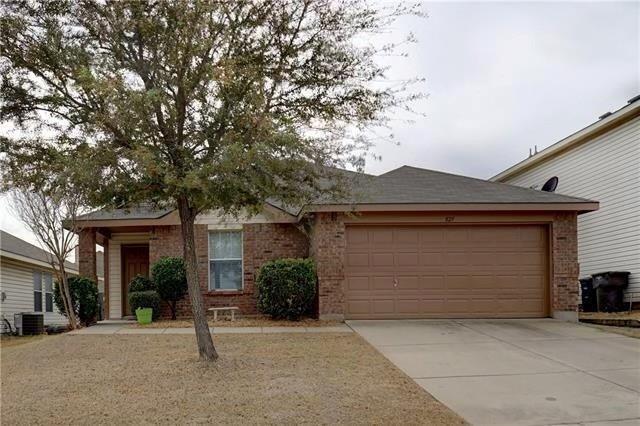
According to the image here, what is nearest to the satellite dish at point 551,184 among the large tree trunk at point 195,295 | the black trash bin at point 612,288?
the black trash bin at point 612,288

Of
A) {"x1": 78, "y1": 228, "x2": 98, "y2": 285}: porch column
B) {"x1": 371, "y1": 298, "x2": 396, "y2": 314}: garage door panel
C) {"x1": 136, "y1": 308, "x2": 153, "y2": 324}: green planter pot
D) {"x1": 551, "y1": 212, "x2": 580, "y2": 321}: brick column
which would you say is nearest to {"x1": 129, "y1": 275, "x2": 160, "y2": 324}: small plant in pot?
{"x1": 136, "y1": 308, "x2": 153, "y2": 324}: green planter pot

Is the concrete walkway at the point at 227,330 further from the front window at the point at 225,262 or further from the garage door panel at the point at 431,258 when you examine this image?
the front window at the point at 225,262

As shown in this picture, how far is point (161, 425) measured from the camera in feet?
18.5

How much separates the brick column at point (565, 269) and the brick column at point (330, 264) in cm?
478

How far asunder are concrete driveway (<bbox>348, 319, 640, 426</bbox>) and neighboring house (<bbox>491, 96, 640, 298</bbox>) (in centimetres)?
391

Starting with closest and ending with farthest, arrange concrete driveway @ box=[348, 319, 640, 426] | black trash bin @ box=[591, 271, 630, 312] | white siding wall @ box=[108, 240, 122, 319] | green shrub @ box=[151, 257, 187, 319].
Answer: concrete driveway @ box=[348, 319, 640, 426]
green shrub @ box=[151, 257, 187, 319]
black trash bin @ box=[591, 271, 630, 312]
white siding wall @ box=[108, 240, 122, 319]

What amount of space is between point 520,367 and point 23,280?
18.9 metres

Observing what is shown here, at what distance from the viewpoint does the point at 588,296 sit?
15883mm

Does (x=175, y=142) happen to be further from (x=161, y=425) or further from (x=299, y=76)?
(x=161, y=425)

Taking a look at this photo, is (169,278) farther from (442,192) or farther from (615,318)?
(615,318)

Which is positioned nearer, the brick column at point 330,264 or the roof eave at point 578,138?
the brick column at point 330,264

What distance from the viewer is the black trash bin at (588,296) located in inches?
616

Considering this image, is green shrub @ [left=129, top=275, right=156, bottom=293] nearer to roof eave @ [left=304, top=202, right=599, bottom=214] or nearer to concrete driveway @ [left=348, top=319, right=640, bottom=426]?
roof eave @ [left=304, top=202, right=599, bottom=214]

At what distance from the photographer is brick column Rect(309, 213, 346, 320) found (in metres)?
13.0
